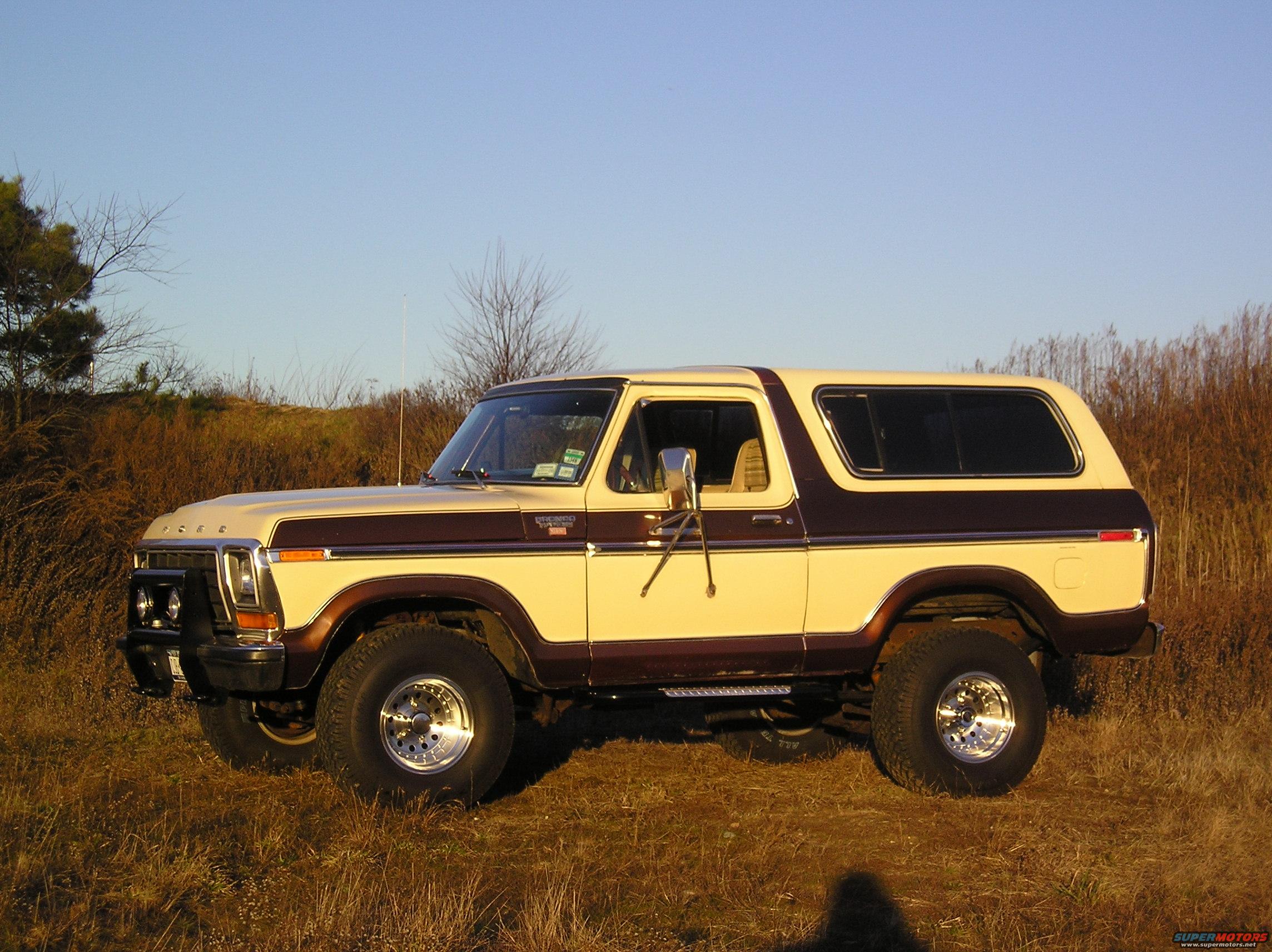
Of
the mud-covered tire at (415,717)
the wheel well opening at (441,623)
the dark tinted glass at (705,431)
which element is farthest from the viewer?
the dark tinted glass at (705,431)

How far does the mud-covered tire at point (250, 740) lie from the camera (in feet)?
23.4

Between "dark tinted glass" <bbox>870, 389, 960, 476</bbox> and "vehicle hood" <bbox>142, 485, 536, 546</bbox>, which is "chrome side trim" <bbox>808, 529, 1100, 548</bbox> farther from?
"vehicle hood" <bbox>142, 485, 536, 546</bbox>

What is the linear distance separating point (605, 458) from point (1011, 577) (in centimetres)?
231

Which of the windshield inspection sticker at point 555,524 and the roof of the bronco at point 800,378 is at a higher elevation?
the roof of the bronco at point 800,378

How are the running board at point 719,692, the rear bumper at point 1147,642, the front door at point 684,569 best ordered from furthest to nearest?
the rear bumper at point 1147,642, the running board at point 719,692, the front door at point 684,569

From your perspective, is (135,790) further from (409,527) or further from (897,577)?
(897,577)

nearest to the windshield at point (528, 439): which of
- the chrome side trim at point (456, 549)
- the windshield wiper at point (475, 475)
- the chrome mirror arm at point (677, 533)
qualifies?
the windshield wiper at point (475, 475)

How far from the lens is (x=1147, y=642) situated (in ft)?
25.1

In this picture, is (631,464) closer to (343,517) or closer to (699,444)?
(699,444)

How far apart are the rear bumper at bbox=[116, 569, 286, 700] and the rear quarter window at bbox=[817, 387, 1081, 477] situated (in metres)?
3.16

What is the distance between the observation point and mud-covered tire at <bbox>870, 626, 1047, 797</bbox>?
7004 millimetres

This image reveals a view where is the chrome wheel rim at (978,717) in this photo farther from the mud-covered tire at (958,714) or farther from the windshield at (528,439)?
the windshield at (528,439)

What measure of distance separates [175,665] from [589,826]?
2110 millimetres

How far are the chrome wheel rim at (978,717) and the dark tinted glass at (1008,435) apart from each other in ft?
3.82
